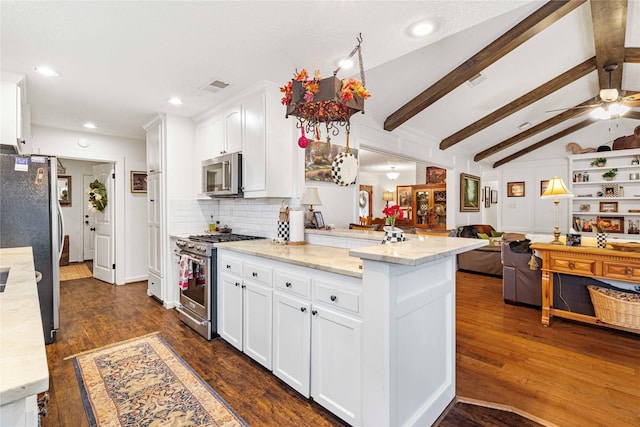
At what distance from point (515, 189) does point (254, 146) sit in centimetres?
792

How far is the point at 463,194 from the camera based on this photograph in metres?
6.83

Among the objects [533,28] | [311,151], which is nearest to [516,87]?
[533,28]

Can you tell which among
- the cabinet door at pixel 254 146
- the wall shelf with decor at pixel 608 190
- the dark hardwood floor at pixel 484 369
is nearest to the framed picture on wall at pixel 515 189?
the wall shelf with decor at pixel 608 190

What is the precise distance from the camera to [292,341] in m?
2.06

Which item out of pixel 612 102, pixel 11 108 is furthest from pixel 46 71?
pixel 612 102

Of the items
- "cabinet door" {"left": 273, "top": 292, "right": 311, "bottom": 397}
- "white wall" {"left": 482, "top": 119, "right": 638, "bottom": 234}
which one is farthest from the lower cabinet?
"white wall" {"left": 482, "top": 119, "right": 638, "bottom": 234}

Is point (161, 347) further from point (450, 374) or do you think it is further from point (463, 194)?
point (463, 194)

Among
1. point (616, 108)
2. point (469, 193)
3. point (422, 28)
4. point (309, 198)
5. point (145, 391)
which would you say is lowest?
point (145, 391)

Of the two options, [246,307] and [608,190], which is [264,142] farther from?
[608,190]

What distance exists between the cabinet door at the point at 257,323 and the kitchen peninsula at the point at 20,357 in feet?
4.50

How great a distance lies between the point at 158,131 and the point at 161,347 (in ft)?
9.08

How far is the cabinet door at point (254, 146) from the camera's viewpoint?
3074mm

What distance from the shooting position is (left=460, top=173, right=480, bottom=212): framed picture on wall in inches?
269

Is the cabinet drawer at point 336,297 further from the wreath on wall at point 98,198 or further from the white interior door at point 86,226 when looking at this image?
the white interior door at point 86,226
